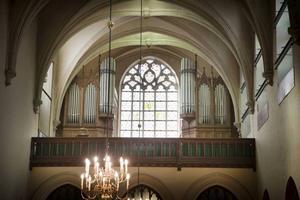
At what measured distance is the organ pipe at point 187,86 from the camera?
2536cm

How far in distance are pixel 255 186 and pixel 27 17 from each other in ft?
31.6

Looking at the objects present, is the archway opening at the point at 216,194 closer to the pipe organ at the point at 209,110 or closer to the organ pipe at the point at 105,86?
the pipe organ at the point at 209,110

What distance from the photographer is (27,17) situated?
58.6ft

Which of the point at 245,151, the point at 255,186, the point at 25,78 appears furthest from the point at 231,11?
the point at 25,78

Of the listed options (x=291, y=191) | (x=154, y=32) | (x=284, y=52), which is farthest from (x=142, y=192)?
(x=284, y=52)

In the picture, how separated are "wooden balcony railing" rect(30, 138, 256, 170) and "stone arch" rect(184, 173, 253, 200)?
0.50 metres

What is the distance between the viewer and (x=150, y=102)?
2731 centimetres

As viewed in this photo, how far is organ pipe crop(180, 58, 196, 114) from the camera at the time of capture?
2536 cm

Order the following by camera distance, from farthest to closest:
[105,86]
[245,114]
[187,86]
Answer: [187,86] < [105,86] < [245,114]

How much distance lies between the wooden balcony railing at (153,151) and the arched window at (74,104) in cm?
462

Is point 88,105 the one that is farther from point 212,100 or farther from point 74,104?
point 212,100

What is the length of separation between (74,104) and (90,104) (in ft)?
2.42

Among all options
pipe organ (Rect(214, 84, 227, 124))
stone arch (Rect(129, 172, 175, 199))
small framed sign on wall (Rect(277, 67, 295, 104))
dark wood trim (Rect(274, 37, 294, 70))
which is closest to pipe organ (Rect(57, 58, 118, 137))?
pipe organ (Rect(214, 84, 227, 124))

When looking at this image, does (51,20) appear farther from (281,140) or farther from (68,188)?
(281,140)
